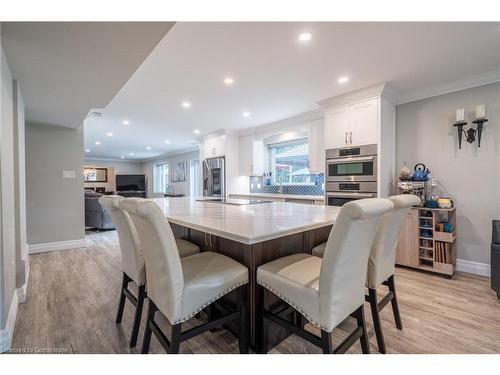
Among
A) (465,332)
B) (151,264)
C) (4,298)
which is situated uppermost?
(151,264)

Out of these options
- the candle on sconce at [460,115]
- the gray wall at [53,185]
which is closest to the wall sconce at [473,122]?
the candle on sconce at [460,115]

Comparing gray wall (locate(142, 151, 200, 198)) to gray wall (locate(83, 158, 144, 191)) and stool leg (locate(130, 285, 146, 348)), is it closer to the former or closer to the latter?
gray wall (locate(83, 158, 144, 191))

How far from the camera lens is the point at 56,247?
3963 millimetres

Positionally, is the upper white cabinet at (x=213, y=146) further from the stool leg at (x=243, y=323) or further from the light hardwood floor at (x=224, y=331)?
the stool leg at (x=243, y=323)

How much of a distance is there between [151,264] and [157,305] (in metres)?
0.23

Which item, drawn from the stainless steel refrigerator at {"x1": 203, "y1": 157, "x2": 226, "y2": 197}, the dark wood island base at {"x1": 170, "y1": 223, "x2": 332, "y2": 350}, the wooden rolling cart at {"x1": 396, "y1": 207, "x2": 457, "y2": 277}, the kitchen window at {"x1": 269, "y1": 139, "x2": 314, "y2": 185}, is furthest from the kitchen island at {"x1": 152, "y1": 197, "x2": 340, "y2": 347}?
the stainless steel refrigerator at {"x1": 203, "y1": 157, "x2": 226, "y2": 197}

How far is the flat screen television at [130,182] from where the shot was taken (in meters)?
11.0

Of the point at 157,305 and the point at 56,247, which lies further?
the point at 56,247

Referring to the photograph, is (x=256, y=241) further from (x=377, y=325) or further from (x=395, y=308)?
(x=395, y=308)

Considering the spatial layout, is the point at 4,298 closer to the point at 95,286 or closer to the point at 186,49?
the point at 95,286

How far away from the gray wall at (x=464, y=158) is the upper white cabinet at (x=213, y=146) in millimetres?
3556

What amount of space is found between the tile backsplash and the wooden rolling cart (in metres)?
1.66

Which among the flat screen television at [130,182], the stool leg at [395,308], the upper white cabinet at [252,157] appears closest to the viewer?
the stool leg at [395,308]

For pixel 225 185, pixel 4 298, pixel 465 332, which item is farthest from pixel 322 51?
pixel 225 185
